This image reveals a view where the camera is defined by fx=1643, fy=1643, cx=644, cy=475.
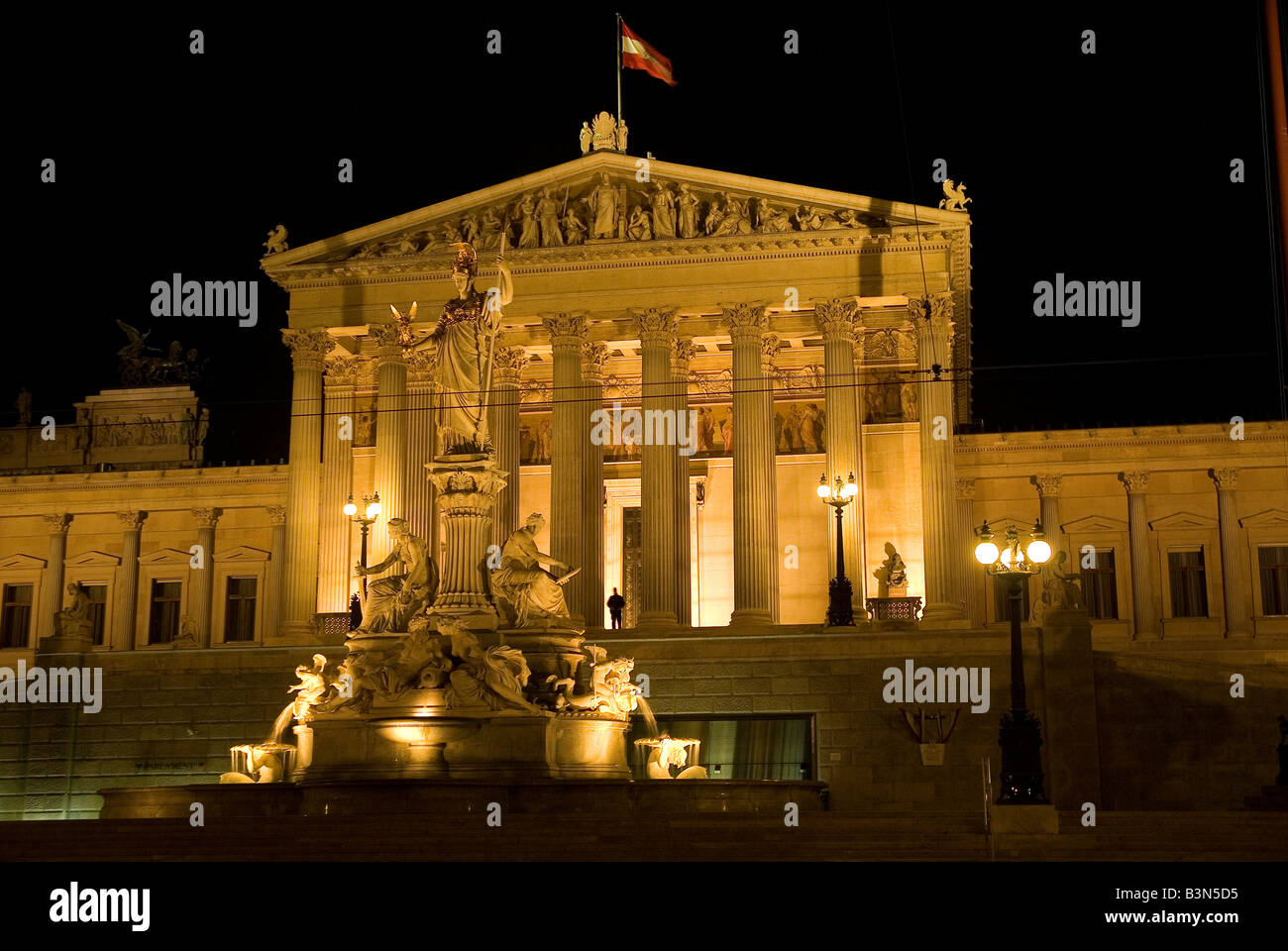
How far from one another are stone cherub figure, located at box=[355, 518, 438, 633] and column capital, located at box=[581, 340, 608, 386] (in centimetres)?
1985

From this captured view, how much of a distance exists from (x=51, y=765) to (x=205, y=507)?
19.5m

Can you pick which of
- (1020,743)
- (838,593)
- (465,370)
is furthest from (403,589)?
(838,593)

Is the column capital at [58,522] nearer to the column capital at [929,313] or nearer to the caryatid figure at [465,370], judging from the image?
the column capital at [929,313]

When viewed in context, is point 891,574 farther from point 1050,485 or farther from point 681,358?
point 1050,485

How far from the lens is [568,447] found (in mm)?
45500

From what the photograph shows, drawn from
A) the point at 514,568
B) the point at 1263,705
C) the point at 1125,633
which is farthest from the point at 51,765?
the point at 1125,633

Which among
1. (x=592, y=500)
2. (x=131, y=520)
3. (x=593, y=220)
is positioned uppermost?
(x=593, y=220)

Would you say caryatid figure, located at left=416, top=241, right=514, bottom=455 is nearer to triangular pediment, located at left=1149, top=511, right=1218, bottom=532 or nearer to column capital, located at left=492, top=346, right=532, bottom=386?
column capital, located at left=492, top=346, right=532, bottom=386

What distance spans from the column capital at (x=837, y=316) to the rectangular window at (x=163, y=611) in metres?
23.9

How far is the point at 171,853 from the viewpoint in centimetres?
2136

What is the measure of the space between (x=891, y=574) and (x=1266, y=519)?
14.3 meters

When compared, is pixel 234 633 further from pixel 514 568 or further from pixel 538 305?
pixel 514 568

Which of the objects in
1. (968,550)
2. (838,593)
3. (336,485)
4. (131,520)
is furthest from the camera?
(131,520)

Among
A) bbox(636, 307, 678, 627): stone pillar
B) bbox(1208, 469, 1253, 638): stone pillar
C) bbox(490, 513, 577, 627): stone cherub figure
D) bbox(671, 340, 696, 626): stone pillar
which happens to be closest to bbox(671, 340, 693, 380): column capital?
bbox(671, 340, 696, 626): stone pillar
